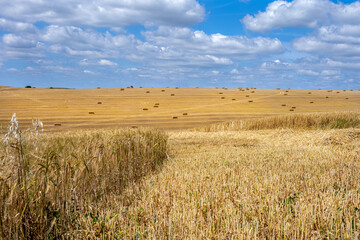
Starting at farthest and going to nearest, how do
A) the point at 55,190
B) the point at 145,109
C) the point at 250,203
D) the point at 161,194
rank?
the point at 145,109
the point at 161,194
the point at 250,203
the point at 55,190

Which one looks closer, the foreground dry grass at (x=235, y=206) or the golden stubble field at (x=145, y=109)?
the foreground dry grass at (x=235, y=206)

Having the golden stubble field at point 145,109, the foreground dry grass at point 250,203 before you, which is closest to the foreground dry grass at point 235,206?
the foreground dry grass at point 250,203

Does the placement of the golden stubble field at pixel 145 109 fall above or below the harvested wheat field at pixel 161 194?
above

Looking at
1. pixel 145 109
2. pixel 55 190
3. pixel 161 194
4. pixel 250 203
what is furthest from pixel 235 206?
pixel 145 109

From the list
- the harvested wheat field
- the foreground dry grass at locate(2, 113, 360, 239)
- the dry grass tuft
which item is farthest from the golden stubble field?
the foreground dry grass at locate(2, 113, 360, 239)

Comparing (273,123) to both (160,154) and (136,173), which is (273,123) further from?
(136,173)

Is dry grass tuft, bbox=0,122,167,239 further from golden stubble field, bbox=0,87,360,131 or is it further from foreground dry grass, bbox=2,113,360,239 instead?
golden stubble field, bbox=0,87,360,131

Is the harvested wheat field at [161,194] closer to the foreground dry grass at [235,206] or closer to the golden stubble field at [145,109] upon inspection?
the foreground dry grass at [235,206]

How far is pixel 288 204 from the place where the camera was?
4.49 meters

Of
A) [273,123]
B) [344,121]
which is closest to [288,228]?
[273,123]

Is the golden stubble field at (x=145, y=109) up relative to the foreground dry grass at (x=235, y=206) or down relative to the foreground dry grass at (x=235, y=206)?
up

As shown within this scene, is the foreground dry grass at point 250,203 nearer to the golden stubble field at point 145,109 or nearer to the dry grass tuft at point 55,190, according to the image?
the dry grass tuft at point 55,190

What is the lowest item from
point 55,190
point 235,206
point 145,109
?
point 235,206

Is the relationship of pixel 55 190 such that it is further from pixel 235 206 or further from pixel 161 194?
pixel 235 206
